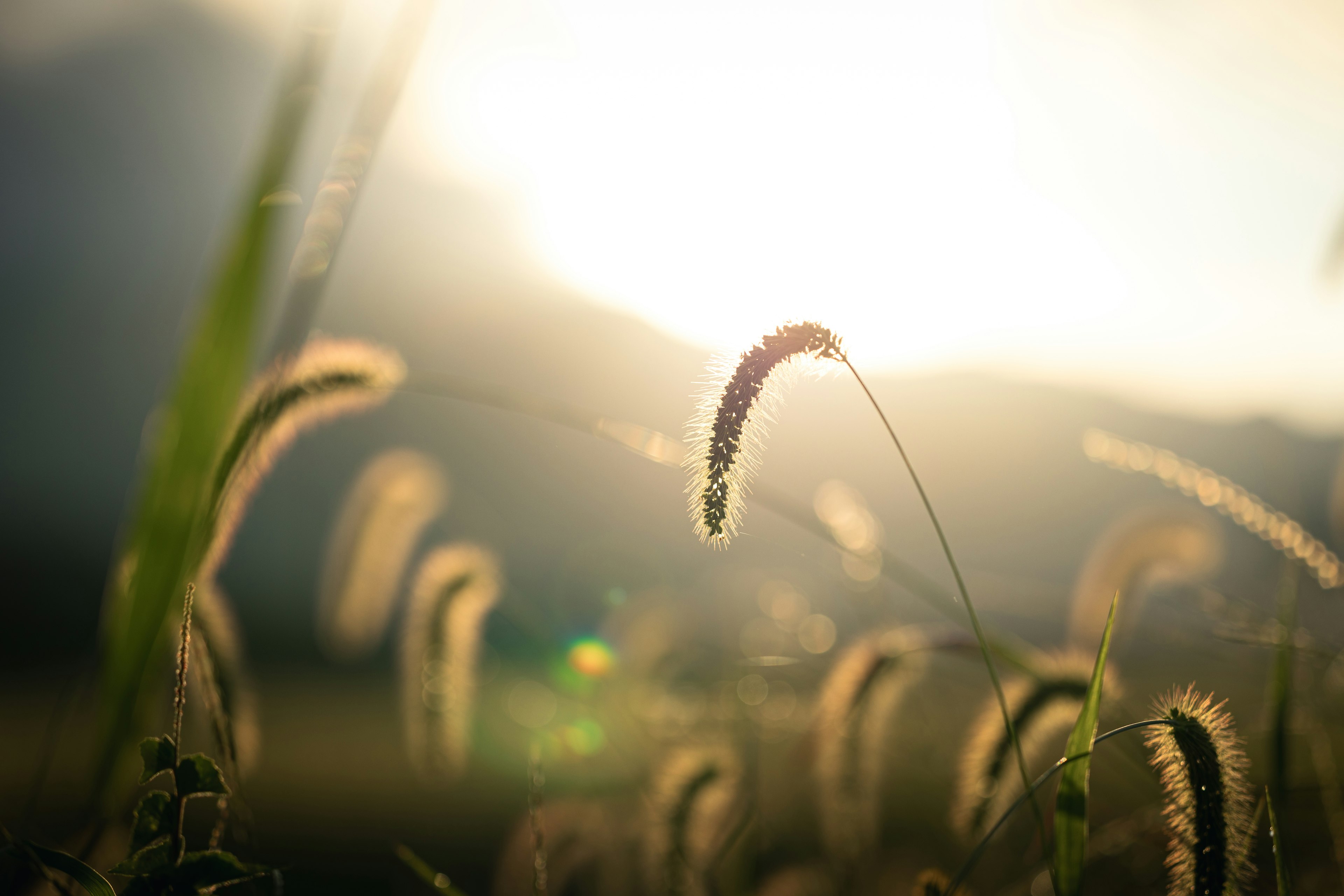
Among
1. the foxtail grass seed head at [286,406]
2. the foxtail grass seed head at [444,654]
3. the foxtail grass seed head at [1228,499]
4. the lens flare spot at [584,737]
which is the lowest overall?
the lens flare spot at [584,737]

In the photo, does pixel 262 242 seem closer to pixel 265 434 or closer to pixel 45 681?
pixel 265 434

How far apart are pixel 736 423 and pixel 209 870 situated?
0.81 m

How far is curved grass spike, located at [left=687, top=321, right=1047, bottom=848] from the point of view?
3.16 ft

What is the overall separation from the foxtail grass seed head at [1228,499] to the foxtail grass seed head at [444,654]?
205 cm

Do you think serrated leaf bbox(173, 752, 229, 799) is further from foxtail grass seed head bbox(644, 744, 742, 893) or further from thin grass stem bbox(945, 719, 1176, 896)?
foxtail grass seed head bbox(644, 744, 742, 893)

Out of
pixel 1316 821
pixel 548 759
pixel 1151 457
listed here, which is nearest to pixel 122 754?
pixel 548 759

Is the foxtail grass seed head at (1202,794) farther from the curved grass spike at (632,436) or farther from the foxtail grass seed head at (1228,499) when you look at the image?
the foxtail grass seed head at (1228,499)

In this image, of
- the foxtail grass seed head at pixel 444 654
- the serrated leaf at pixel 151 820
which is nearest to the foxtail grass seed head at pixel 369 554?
the foxtail grass seed head at pixel 444 654

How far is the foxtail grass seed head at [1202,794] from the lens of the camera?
878mm

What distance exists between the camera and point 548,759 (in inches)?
112

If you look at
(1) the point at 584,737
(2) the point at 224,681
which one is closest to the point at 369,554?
(1) the point at 584,737

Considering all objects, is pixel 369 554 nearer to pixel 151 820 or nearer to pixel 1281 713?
pixel 151 820

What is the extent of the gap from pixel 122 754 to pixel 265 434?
0.53 m

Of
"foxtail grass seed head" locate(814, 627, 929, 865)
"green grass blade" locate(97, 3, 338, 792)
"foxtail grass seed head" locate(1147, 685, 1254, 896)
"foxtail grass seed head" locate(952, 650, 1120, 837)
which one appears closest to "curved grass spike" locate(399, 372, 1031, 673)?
"foxtail grass seed head" locate(952, 650, 1120, 837)
